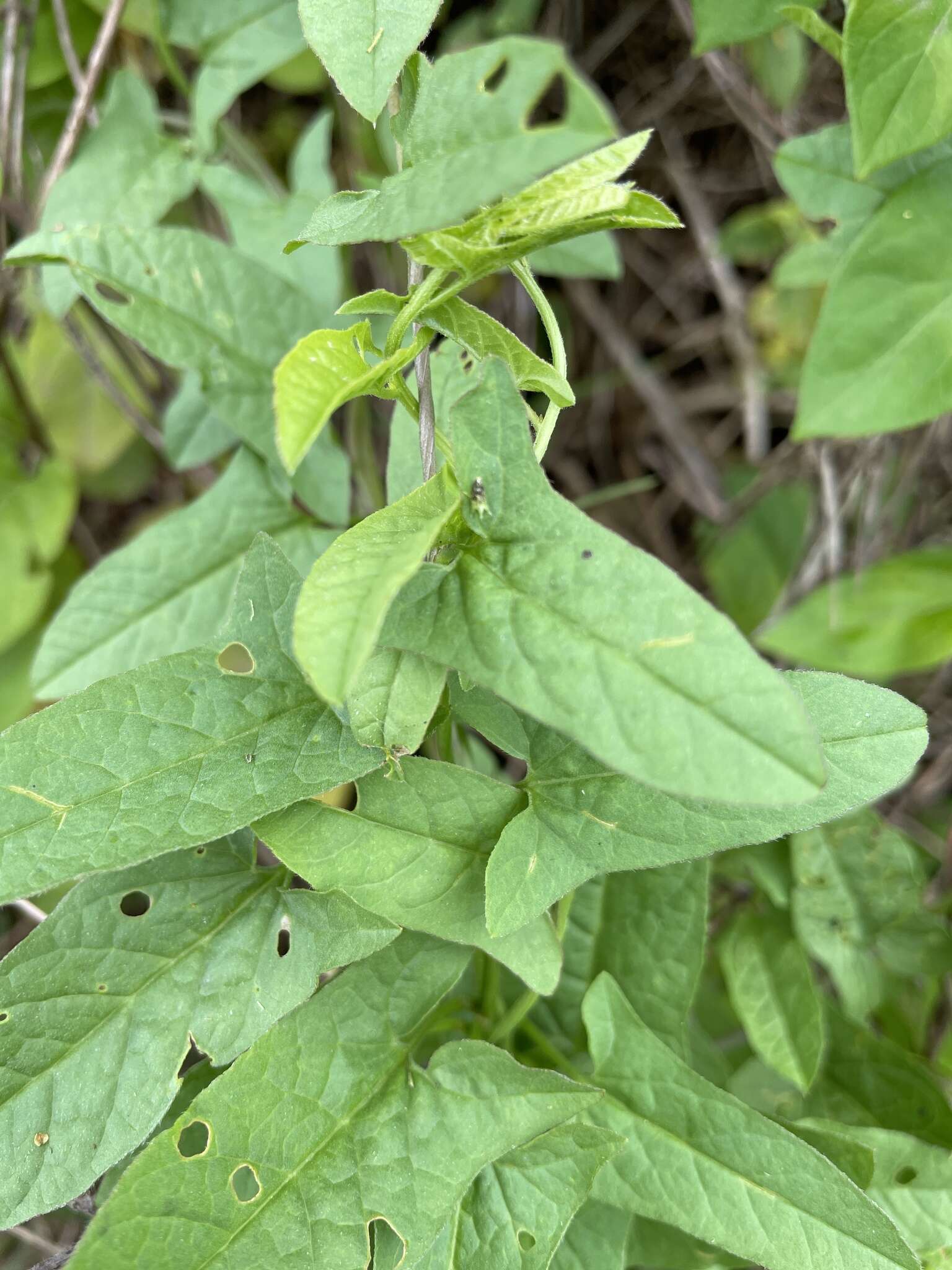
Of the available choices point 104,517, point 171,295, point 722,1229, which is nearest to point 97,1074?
point 722,1229

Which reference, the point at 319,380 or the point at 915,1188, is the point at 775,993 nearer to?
the point at 915,1188

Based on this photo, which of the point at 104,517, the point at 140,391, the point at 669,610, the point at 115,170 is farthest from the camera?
the point at 104,517

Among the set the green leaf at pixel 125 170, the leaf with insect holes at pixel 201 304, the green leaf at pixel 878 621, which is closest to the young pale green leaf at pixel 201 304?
the leaf with insect holes at pixel 201 304

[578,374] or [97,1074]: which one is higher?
[97,1074]

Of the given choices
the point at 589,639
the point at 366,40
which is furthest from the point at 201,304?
the point at 589,639

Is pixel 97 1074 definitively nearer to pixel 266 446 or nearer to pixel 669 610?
pixel 669 610

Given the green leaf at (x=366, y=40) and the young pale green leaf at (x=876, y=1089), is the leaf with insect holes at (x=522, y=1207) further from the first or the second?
the green leaf at (x=366, y=40)

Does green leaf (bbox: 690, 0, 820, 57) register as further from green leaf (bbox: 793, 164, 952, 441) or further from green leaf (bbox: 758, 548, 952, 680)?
green leaf (bbox: 758, 548, 952, 680)

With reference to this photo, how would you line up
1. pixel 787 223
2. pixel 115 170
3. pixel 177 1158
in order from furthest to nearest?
pixel 787 223, pixel 115 170, pixel 177 1158
